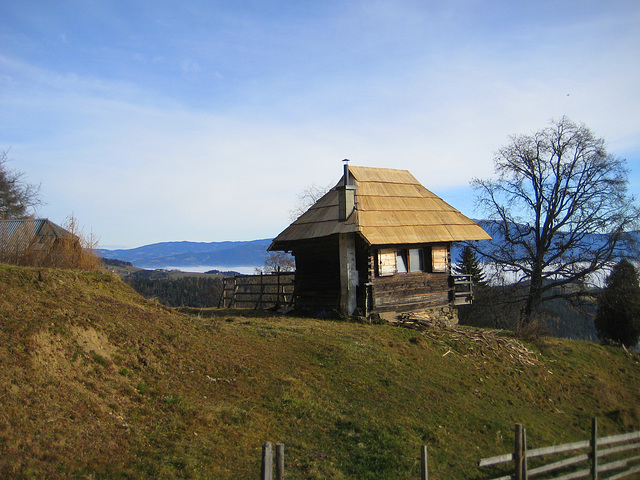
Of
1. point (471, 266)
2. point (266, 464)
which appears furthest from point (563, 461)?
point (471, 266)

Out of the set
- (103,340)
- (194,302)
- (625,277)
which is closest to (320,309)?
(103,340)

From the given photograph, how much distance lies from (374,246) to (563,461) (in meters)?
10.5

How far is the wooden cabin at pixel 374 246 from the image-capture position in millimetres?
18766

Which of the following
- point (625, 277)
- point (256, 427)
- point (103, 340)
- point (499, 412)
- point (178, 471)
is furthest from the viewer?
point (625, 277)

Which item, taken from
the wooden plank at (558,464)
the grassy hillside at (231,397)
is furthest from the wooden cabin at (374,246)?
the wooden plank at (558,464)

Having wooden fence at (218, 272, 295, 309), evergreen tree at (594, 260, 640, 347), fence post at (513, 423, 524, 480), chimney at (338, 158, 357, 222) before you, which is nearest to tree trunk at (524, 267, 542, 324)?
evergreen tree at (594, 260, 640, 347)

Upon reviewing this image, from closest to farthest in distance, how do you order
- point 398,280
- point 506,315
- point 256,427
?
point 256,427
point 398,280
point 506,315

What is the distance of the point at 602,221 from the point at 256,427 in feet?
85.2

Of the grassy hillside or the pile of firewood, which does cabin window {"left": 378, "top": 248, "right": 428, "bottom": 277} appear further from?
the grassy hillside

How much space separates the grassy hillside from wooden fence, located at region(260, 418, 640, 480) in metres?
0.84

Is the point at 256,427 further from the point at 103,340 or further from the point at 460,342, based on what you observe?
the point at 460,342

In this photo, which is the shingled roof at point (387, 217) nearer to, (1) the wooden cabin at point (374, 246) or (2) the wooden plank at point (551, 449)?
(1) the wooden cabin at point (374, 246)

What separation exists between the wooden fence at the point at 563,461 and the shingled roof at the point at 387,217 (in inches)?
371

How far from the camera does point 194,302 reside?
230ft
